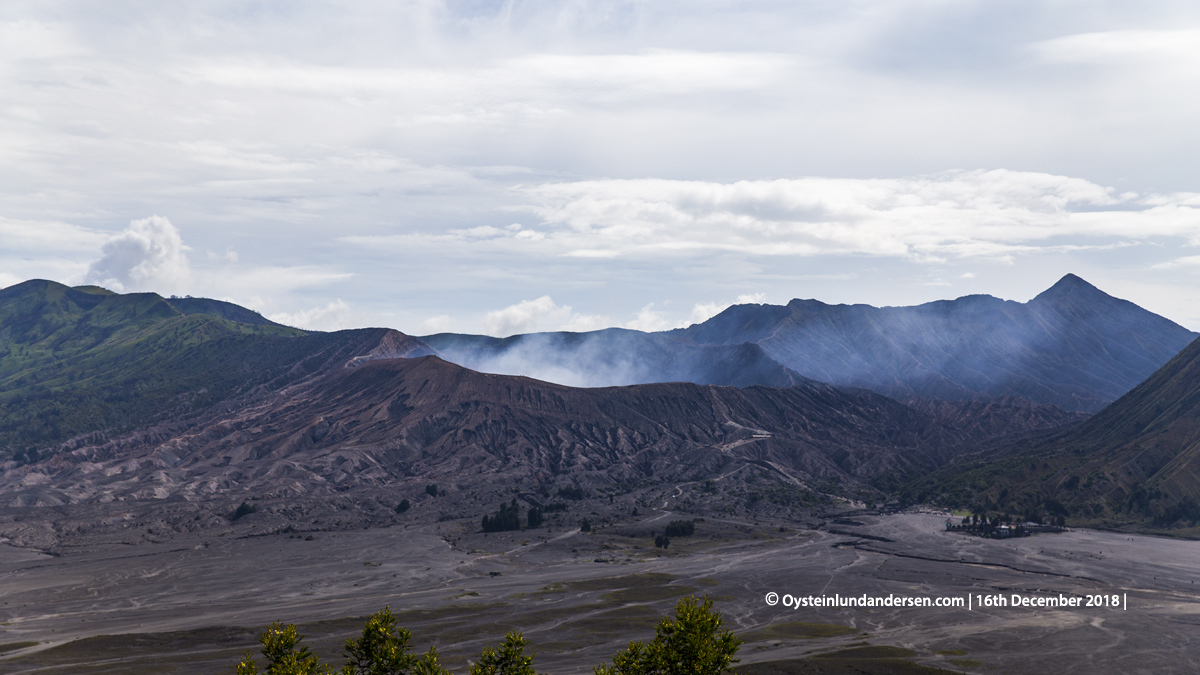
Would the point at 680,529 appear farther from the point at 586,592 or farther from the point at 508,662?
the point at 508,662

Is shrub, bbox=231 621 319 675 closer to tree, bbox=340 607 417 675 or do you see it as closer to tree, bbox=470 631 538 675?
tree, bbox=340 607 417 675

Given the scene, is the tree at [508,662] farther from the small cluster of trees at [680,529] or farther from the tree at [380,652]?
the small cluster of trees at [680,529]

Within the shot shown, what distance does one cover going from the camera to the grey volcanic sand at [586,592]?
99.2 meters

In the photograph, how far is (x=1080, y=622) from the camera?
11306cm

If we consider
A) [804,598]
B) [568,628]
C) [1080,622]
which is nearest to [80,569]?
[568,628]

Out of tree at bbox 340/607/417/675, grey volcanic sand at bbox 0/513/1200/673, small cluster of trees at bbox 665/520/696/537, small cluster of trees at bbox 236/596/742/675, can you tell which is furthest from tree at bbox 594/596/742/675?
small cluster of trees at bbox 665/520/696/537

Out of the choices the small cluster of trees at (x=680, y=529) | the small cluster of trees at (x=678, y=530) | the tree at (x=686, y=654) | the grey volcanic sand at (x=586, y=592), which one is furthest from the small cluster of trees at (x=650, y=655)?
the small cluster of trees at (x=680, y=529)

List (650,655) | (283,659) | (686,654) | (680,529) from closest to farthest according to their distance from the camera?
(283,659) → (686,654) → (650,655) → (680,529)

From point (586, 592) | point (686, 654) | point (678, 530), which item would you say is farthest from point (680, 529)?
point (686, 654)

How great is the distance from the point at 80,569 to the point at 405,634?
141 metres

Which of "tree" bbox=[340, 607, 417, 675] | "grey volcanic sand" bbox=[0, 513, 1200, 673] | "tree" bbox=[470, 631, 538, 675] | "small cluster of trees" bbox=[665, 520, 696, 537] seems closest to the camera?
"tree" bbox=[470, 631, 538, 675]

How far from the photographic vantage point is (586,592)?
436 feet

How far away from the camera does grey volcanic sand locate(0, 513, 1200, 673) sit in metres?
99.2

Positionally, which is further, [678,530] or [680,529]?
[680,529]
